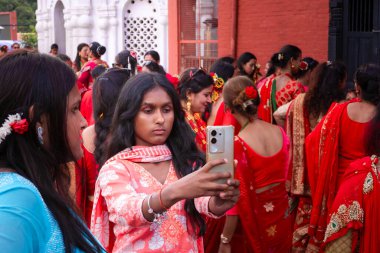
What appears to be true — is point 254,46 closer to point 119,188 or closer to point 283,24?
point 283,24

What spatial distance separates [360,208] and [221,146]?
1842mm

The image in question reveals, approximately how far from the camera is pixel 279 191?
4.44m

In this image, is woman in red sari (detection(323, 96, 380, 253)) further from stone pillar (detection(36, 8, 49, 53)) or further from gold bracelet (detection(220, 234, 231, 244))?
stone pillar (detection(36, 8, 49, 53))

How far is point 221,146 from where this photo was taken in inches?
83.8

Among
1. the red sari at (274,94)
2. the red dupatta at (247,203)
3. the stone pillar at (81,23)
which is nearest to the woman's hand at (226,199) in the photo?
the red dupatta at (247,203)

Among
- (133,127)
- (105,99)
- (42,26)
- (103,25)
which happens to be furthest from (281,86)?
(42,26)

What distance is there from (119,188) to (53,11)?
1752cm

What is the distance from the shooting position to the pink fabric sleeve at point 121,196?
8.32ft

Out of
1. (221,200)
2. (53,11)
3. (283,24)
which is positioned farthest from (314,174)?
(53,11)

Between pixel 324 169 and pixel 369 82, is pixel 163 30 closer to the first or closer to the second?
pixel 324 169

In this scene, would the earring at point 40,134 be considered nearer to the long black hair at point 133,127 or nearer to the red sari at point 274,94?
the long black hair at point 133,127

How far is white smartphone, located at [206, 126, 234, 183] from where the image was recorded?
209 centimetres

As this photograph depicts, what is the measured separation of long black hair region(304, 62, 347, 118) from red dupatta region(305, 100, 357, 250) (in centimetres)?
53

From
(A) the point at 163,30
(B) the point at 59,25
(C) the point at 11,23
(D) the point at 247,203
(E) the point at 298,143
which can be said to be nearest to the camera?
(D) the point at 247,203
